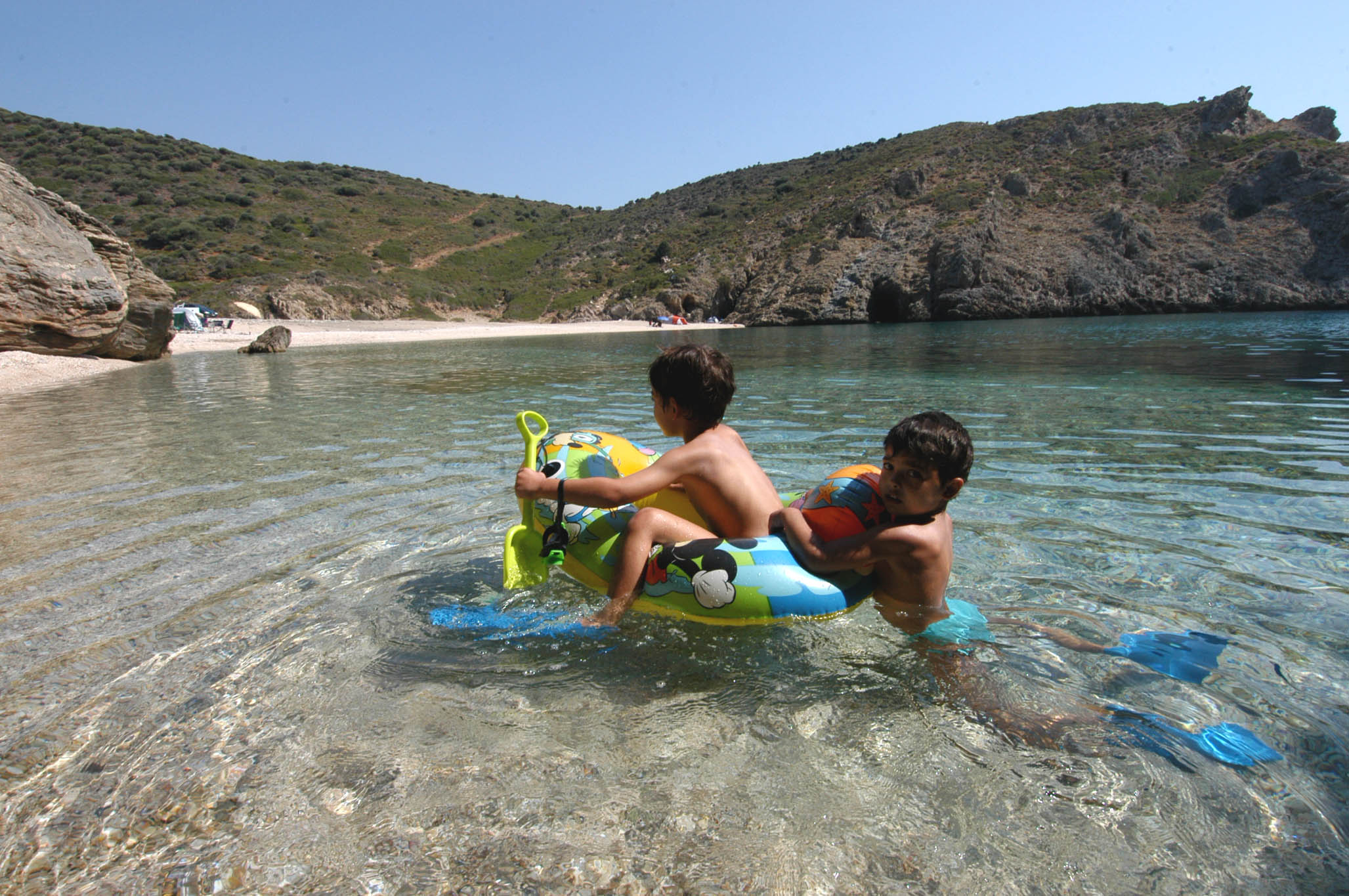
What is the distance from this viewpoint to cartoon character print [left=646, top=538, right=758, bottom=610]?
2.92 meters

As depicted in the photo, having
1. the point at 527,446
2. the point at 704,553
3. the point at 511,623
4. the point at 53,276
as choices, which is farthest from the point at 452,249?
the point at 704,553

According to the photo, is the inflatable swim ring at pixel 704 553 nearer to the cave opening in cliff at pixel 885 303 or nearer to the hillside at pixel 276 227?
the hillside at pixel 276 227

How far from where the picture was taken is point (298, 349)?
85.6ft

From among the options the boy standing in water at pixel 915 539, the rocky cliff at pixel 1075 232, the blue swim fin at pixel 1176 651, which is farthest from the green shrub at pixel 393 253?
the blue swim fin at pixel 1176 651

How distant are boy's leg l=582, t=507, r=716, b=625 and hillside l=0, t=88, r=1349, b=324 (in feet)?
148

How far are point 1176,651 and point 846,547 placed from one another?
1.41m

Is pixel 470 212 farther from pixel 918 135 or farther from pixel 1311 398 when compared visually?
pixel 1311 398

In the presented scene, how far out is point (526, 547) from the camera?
11.3ft

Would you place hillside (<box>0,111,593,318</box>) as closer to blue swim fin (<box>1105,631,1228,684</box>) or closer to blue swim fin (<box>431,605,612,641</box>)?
blue swim fin (<box>431,605,612,641</box>)

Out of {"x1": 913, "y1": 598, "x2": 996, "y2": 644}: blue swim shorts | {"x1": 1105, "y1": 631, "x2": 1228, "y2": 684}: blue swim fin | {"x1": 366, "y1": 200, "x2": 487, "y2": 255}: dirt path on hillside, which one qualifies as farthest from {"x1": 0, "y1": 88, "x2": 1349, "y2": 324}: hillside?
{"x1": 913, "y1": 598, "x2": 996, "y2": 644}: blue swim shorts

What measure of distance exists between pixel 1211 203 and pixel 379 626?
57.7 meters

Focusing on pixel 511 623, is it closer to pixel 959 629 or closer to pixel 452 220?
pixel 959 629

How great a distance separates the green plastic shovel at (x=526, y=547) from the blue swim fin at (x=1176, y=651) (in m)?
2.53

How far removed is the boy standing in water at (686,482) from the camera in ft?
10.1
